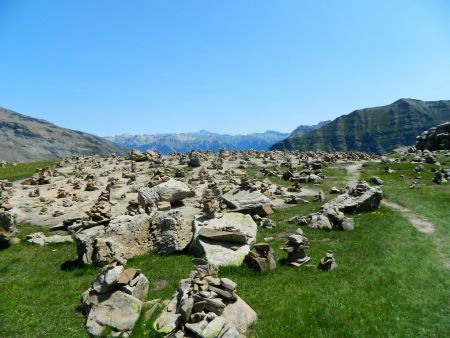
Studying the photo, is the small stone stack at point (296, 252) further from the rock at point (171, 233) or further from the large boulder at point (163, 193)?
the large boulder at point (163, 193)

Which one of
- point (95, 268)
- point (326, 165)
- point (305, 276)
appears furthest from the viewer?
point (326, 165)

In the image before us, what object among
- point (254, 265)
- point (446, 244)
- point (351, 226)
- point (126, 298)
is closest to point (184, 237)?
point (254, 265)

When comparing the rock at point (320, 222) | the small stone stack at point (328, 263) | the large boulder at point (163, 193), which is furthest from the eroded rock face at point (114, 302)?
the large boulder at point (163, 193)

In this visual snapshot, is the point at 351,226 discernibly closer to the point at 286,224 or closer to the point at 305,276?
the point at 286,224

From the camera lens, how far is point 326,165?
Result: 309 feet

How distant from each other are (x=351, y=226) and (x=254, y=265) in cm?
1487

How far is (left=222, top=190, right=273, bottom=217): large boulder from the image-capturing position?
45.7 m

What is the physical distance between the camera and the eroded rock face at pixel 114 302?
21438 millimetres

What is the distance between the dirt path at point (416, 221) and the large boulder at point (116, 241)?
88.8ft

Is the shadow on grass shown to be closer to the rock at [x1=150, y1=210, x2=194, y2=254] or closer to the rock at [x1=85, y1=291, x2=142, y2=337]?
the rock at [x1=150, y1=210, x2=194, y2=254]

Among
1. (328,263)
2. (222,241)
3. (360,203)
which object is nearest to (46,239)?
(222,241)

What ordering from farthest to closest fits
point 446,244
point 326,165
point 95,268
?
point 326,165, point 446,244, point 95,268

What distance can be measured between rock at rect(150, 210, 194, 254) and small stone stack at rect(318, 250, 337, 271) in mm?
12098

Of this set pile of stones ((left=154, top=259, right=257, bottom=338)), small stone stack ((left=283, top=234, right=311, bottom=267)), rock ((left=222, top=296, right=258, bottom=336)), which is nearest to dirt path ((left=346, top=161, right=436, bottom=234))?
small stone stack ((left=283, top=234, right=311, bottom=267))
